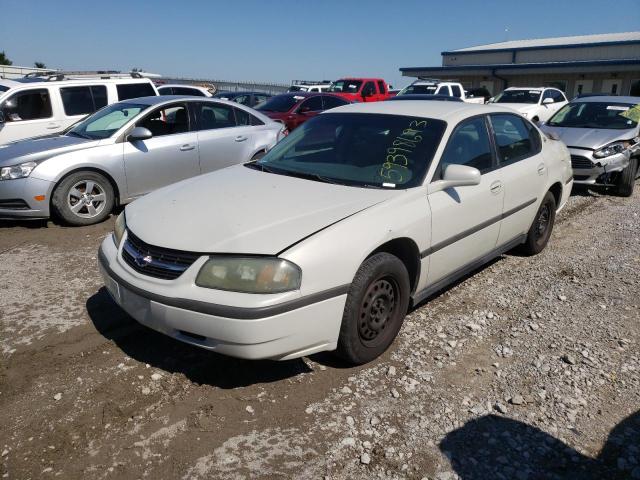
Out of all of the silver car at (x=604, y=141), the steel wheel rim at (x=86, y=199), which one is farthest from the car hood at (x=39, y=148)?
the silver car at (x=604, y=141)

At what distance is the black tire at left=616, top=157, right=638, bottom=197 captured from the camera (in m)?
8.32

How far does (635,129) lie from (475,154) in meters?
6.04

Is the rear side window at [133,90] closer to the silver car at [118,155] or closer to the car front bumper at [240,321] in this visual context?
the silver car at [118,155]

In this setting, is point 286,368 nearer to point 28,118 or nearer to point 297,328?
point 297,328

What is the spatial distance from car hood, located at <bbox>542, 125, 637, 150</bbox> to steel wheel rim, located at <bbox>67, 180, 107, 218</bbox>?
670 cm

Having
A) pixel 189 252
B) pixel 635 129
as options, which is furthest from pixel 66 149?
pixel 635 129

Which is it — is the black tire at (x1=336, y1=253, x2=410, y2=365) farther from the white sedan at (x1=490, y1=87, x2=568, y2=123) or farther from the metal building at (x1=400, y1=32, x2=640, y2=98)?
the metal building at (x1=400, y1=32, x2=640, y2=98)

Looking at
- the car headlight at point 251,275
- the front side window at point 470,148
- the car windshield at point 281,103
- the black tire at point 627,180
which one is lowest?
the black tire at point 627,180

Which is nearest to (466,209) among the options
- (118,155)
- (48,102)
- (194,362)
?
(194,362)

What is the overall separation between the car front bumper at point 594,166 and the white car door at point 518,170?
11.4 feet

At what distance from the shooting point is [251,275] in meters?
2.78

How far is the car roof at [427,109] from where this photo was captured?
4.09 m

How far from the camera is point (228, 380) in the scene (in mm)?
3221

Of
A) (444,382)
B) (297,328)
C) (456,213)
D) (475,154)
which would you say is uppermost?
(475,154)
